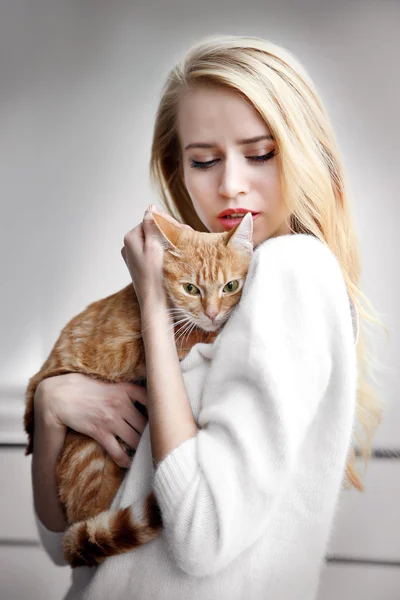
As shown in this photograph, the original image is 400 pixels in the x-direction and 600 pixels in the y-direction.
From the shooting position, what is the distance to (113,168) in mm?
1306

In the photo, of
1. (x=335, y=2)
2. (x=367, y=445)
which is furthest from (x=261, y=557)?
(x=335, y=2)

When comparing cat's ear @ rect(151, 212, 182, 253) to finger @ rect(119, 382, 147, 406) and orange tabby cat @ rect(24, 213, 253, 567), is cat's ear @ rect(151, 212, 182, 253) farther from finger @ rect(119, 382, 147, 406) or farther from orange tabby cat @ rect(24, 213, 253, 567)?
finger @ rect(119, 382, 147, 406)

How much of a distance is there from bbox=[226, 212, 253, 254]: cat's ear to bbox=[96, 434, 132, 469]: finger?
16.6 inches

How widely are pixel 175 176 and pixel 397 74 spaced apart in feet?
1.69

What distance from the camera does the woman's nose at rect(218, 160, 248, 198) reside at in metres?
1.00

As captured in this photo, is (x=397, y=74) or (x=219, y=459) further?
(x=397, y=74)

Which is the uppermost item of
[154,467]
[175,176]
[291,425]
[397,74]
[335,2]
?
[335,2]

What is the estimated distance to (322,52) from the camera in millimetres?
1177

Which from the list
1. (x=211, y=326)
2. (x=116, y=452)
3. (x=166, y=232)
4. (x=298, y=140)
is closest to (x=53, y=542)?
(x=116, y=452)

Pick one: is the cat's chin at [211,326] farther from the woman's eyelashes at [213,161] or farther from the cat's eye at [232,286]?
the woman's eyelashes at [213,161]

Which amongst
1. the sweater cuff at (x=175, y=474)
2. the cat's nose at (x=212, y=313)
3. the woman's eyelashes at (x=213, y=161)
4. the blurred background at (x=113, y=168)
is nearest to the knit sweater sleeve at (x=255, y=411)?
the sweater cuff at (x=175, y=474)

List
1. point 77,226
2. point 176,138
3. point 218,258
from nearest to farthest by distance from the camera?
point 218,258
point 176,138
point 77,226

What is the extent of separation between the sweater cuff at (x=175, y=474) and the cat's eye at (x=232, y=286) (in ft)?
0.95

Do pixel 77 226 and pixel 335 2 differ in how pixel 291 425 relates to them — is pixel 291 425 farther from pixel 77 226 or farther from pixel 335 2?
pixel 335 2
